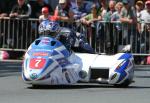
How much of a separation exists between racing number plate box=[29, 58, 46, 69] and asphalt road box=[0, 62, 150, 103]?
1.54 ft

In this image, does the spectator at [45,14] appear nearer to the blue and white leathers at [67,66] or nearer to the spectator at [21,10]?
the spectator at [21,10]

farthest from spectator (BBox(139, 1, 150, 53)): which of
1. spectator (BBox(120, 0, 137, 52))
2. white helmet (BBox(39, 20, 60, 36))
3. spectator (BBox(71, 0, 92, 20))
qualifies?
white helmet (BBox(39, 20, 60, 36))

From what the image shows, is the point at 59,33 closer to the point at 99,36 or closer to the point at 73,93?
the point at 73,93

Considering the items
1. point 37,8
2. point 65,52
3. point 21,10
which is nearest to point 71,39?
point 65,52

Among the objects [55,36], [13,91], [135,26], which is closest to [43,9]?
[135,26]

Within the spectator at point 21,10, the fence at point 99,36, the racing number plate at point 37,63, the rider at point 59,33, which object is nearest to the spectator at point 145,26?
the fence at point 99,36

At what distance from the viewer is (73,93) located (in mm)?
12188

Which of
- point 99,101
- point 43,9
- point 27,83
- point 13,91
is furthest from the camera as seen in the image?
point 43,9

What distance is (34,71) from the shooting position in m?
12.7

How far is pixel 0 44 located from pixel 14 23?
2.70ft

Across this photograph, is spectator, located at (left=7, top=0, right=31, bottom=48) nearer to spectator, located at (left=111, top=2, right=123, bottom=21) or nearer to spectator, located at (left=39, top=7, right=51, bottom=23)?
spectator, located at (left=39, top=7, right=51, bottom=23)

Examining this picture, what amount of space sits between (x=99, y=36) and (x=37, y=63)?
780 centimetres

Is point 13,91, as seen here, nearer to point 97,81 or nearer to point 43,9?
point 97,81

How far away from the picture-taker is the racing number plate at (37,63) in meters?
12.7
